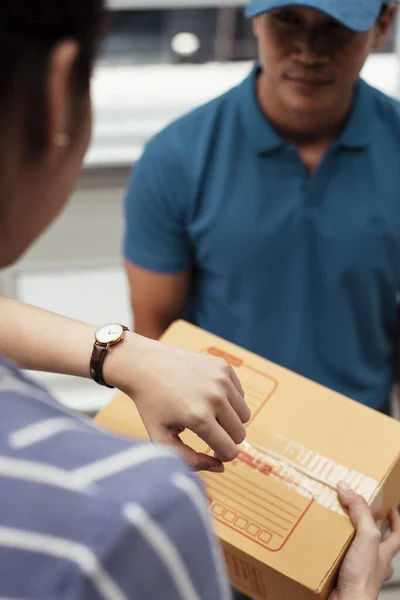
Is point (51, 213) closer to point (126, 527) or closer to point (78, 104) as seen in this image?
point (78, 104)

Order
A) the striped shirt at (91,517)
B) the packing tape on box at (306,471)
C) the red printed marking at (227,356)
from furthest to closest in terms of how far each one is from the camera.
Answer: the red printed marking at (227,356), the packing tape on box at (306,471), the striped shirt at (91,517)

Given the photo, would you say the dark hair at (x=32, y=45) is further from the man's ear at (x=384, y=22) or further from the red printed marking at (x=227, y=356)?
the man's ear at (x=384, y=22)

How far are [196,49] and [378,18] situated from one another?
0.87m

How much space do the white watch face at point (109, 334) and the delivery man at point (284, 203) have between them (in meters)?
0.39

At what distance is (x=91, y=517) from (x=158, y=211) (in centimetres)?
82

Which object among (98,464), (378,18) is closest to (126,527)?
(98,464)

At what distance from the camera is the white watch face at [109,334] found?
78 cm

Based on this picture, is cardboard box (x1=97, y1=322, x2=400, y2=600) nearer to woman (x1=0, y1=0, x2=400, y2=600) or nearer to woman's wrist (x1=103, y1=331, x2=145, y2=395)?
woman's wrist (x1=103, y1=331, x2=145, y2=395)

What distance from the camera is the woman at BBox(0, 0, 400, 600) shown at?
376 mm

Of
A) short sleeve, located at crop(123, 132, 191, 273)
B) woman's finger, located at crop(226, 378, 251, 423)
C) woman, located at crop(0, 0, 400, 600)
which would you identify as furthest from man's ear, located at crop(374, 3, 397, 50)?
woman, located at crop(0, 0, 400, 600)

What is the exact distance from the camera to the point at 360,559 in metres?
0.76

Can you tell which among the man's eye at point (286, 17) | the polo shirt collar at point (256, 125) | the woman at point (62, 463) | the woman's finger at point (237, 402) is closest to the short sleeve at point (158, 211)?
the polo shirt collar at point (256, 125)

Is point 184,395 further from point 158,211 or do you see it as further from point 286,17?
point 286,17

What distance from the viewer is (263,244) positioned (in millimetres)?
1151
